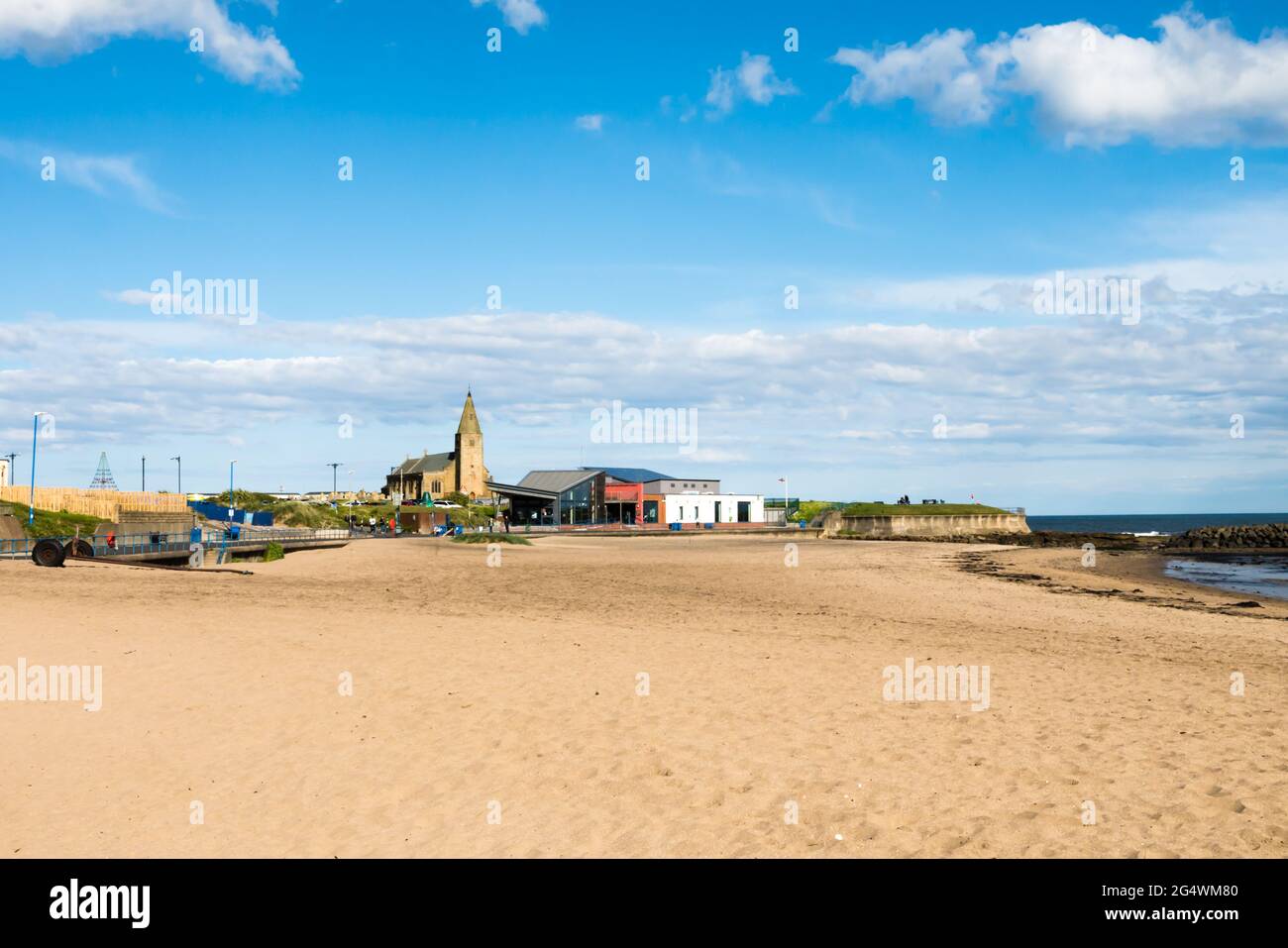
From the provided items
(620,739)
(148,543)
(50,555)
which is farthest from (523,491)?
(620,739)

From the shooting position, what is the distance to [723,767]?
891cm

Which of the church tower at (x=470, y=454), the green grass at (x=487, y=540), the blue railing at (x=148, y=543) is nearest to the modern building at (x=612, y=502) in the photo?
the green grass at (x=487, y=540)

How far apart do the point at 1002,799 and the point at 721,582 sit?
23.3m

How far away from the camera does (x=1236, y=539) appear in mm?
90688

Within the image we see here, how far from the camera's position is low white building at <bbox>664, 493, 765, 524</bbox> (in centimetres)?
10794

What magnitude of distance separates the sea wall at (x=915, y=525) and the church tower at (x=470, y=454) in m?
78.1

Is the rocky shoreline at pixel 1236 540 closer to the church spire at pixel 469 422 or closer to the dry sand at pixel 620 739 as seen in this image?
the dry sand at pixel 620 739

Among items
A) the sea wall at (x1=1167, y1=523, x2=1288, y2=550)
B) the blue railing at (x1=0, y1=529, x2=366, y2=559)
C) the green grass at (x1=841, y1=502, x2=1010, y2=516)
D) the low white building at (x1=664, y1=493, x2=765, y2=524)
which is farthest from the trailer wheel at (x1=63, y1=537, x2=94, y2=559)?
the green grass at (x1=841, y1=502, x2=1010, y2=516)

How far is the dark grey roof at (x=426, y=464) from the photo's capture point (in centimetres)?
18000

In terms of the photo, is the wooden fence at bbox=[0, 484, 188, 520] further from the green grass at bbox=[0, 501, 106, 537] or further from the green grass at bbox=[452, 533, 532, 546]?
the green grass at bbox=[452, 533, 532, 546]

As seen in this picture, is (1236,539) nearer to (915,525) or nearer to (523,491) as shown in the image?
(915,525)
